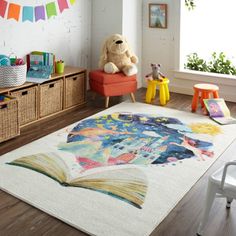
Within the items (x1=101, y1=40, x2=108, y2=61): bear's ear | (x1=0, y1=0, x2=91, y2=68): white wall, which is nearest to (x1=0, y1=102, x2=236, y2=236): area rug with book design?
(x1=101, y1=40, x2=108, y2=61): bear's ear

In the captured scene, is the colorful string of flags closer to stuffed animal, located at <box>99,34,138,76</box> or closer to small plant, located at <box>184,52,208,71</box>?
stuffed animal, located at <box>99,34,138,76</box>

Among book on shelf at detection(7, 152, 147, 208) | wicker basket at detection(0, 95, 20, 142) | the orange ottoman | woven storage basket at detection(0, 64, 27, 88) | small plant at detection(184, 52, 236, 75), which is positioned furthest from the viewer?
small plant at detection(184, 52, 236, 75)

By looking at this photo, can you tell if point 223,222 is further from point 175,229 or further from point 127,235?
point 127,235

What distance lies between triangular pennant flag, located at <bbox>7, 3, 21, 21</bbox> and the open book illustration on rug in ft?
4.15

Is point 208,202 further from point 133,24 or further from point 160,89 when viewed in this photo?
point 133,24

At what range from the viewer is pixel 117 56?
4.49 metres

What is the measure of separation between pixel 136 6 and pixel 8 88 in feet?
7.31

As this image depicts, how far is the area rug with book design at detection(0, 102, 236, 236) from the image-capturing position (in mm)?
2309

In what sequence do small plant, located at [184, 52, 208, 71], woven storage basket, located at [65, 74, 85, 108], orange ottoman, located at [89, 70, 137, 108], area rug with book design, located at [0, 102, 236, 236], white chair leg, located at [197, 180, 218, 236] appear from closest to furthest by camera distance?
white chair leg, located at [197, 180, 218, 236]
area rug with book design, located at [0, 102, 236, 236]
woven storage basket, located at [65, 74, 85, 108]
orange ottoman, located at [89, 70, 137, 108]
small plant, located at [184, 52, 208, 71]

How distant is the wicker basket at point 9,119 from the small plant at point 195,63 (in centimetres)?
259

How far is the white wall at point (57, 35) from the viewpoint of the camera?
3.87m

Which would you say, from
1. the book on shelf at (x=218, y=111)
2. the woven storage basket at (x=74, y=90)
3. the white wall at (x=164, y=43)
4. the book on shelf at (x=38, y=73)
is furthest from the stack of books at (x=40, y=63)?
the book on shelf at (x=218, y=111)

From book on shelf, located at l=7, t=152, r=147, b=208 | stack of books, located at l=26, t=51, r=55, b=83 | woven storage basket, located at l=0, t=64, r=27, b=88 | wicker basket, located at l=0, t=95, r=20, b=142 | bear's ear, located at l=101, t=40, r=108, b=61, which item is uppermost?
bear's ear, located at l=101, t=40, r=108, b=61

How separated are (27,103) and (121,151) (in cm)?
111
